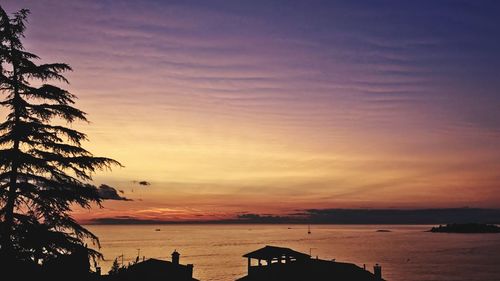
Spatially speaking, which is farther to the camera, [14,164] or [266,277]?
[266,277]

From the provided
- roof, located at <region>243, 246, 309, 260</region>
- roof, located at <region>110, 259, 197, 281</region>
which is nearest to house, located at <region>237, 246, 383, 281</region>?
roof, located at <region>243, 246, 309, 260</region>

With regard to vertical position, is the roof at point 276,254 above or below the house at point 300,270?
above

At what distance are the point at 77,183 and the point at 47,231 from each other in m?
1.67

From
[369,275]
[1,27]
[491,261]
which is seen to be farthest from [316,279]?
[491,261]

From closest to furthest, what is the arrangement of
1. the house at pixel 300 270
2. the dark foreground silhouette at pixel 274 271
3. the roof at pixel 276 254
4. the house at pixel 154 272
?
the house at pixel 154 272 → the dark foreground silhouette at pixel 274 271 → the house at pixel 300 270 → the roof at pixel 276 254

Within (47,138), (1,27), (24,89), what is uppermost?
(1,27)

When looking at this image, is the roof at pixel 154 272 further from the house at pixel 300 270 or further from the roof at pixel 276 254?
the roof at pixel 276 254

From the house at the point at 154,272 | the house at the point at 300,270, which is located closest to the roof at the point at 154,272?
the house at the point at 154,272

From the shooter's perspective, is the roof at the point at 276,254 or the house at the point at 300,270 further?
the roof at the point at 276,254

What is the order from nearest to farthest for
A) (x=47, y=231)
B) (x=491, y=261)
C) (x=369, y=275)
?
(x=47, y=231), (x=369, y=275), (x=491, y=261)

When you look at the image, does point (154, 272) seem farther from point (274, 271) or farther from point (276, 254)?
point (276, 254)

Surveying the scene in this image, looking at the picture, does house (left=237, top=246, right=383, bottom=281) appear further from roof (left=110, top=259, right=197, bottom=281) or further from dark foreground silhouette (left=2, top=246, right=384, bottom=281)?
roof (left=110, top=259, right=197, bottom=281)

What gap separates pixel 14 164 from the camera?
1434 centimetres

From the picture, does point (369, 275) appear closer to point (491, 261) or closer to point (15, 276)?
point (15, 276)
